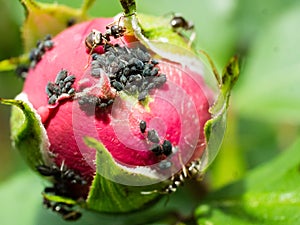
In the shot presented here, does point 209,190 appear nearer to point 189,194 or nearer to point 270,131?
point 189,194

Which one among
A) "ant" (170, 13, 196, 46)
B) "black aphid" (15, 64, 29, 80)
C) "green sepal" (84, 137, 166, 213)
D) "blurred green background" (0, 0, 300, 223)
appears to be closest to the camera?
"green sepal" (84, 137, 166, 213)

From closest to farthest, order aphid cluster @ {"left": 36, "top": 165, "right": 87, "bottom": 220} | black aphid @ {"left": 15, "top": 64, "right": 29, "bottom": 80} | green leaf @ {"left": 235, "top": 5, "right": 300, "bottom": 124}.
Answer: aphid cluster @ {"left": 36, "top": 165, "right": 87, "bottom": 220} → black aphid @ {"left": 15, "top": 64, "right": 29, "bottom": 80} → green leaf @ {"left": 235, "top": 5, "right": 300, "bottom": 124}

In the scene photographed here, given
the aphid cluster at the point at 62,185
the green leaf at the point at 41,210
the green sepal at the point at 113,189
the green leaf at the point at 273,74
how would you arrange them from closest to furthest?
the green sepal at the point at 113,189 < the aphid cluster at the point at 62,185 < the green leaf at the point at 41,210 < the green leaf at the point at 273,74

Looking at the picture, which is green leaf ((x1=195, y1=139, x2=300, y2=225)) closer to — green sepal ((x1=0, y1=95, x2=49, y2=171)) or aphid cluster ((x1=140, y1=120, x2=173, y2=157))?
aphid cluster ((x1=140, y1=120, x2=173, y2=157))

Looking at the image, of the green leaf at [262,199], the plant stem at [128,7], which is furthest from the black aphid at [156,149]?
the green leaf at [262,199]

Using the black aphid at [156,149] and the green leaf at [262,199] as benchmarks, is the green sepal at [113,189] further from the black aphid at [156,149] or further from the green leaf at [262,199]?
the green leaf at [262,199]

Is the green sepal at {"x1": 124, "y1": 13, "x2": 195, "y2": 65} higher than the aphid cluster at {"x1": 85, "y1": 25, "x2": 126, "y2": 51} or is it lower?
lower

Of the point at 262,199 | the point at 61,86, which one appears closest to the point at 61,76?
the point at 61,86

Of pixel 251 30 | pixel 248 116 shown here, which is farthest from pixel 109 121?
pixel 251 30

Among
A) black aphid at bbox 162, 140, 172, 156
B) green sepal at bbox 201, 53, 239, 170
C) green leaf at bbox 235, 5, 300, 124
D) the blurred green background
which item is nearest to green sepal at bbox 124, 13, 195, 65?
green sepal at bbox 201, 53, 239, 170
